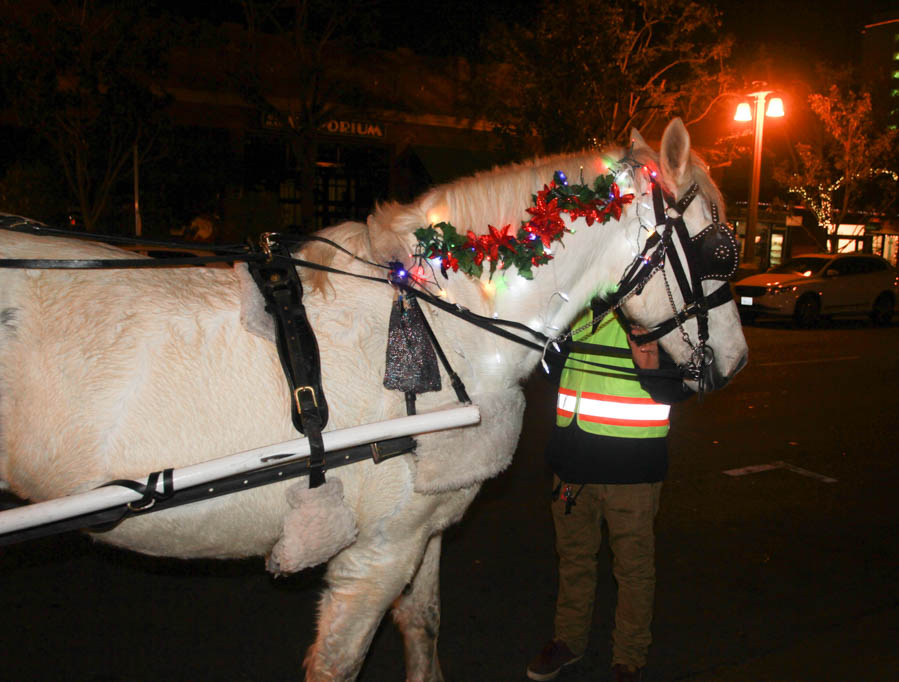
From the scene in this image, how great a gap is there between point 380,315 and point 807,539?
155 inches

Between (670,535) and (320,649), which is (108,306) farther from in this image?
(670,535)

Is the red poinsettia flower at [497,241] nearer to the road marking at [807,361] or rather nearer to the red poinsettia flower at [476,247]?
the red poinsettia flower at [476,247]

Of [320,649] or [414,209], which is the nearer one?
[320,649]

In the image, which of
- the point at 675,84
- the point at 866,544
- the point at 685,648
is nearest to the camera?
the point at 685,648

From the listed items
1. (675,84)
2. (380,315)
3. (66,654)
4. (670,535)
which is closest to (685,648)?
(670,535)

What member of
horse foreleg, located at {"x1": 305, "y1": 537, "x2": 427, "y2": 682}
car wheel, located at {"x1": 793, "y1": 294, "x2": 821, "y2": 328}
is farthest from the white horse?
car wheel, located at {"x1": 793, "y1": 294, "x2": 821, "y2": 328}

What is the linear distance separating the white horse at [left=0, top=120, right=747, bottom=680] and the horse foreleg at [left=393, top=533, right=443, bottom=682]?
0.40m

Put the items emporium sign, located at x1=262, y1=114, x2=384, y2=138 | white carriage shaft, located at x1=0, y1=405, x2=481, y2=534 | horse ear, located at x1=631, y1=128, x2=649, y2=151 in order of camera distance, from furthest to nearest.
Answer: emporium sign, located at x1=262, y1=114, x2=384, y2=138 → horse ear, located at x1=631, y1=128, x2=649, y2=151 → white carriage shaft, located at x1=0, y1=405, x2=481, y2=534

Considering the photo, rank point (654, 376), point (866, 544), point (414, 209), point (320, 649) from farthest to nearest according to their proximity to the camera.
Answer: point (866, 544) < point (654, 376) < point (414, 209) < point (320, 649)

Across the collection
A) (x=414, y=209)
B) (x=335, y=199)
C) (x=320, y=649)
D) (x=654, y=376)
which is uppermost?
(x=335, y=199)

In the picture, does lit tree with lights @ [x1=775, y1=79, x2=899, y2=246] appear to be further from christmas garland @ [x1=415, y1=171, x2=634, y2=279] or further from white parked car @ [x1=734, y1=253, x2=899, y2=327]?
christmas garland @ [x1=415, y1=171, x2=634, y2=279]

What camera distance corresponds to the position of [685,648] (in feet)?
10.8

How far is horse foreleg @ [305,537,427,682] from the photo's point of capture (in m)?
2.29

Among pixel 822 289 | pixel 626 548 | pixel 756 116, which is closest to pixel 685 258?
pixel 626 548
